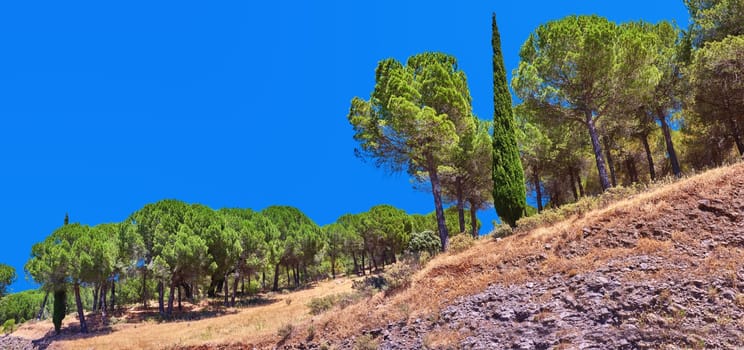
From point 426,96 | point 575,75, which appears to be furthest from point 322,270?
point 575,75

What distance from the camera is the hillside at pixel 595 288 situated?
987 cm

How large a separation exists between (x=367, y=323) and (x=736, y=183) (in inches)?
526

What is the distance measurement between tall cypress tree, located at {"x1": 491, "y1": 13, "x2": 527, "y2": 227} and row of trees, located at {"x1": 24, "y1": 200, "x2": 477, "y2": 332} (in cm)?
1061

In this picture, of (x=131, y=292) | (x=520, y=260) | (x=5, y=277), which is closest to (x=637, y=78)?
(x=520, y=260)

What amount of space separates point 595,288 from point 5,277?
3208 inches

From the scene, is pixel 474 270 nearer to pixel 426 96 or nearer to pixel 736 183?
pixel 736 183

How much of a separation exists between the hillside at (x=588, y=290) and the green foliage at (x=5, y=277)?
218 feet

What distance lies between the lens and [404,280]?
17938 millimetres

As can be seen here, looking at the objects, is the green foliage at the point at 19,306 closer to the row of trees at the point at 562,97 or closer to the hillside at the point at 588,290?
the hillside at the point at 588,290

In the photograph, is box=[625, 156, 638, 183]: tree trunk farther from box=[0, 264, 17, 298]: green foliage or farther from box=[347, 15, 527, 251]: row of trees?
box=[0, 264, 17, 298]: green foliage

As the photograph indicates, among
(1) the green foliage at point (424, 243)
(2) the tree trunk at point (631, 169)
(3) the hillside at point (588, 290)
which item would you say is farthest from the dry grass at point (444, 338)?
(2) the tree trunk at point (631, 169)

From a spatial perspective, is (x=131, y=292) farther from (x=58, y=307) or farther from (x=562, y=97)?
(x=562, y=97)

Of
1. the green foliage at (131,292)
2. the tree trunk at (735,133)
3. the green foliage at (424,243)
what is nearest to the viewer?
the tree trunk at (735,133)

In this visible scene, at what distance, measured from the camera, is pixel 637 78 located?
23922 millimetres
